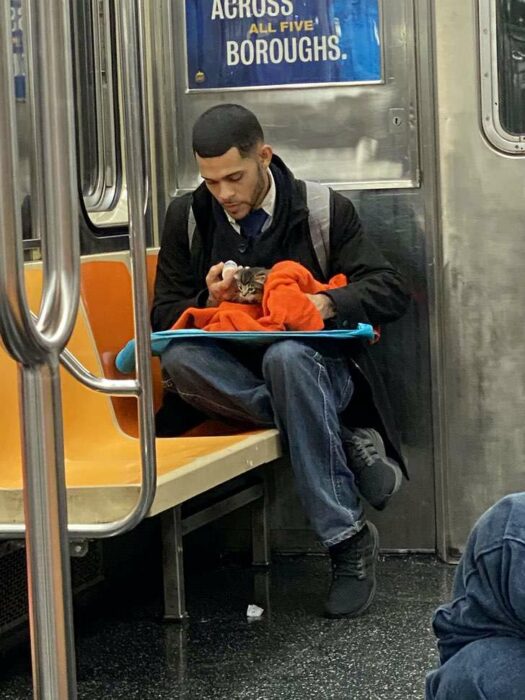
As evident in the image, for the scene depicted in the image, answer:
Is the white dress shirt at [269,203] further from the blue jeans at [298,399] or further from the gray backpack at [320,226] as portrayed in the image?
the blue jeans at [298,399]

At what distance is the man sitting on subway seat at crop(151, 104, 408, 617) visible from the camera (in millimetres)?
3533

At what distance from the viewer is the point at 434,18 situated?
3.96m

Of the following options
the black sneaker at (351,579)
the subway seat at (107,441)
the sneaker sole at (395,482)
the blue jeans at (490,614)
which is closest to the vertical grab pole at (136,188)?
the subway seat at (107,441)

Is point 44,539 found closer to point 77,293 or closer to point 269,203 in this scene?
point 77,293

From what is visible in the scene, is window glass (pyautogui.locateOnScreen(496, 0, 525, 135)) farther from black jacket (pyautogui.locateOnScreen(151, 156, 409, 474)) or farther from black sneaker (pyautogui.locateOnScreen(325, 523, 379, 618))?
black sneaker (pyautogui.locateOnScreen(325, 523, 379, 618))

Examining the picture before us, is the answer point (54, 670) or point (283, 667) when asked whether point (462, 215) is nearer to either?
point (283, 667)

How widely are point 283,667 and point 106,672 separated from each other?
0.42 meters

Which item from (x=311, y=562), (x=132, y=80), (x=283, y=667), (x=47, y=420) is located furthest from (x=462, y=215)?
(x=47, y=420)

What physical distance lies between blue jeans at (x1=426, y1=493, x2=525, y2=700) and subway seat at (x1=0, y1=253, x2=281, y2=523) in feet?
3.67

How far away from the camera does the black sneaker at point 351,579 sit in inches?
139

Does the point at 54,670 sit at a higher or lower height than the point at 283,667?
higher

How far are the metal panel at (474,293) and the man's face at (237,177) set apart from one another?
23.2 inches

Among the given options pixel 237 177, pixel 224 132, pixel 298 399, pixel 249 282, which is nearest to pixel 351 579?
pixel 298 399

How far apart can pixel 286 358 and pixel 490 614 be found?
1.79 m
